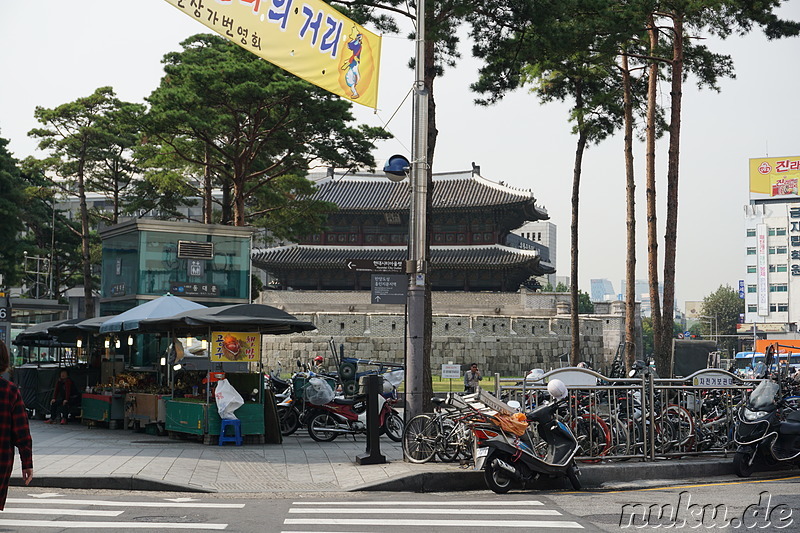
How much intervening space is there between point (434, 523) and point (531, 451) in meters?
2.65

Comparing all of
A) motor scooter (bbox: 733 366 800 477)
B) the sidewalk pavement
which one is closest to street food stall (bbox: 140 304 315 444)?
the sidewalk pavement

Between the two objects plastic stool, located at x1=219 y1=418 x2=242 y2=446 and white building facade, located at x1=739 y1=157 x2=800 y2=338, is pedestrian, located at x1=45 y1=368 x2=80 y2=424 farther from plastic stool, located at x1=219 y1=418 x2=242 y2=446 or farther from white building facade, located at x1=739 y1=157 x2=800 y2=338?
white building facade, located at x1=739 y1=157 x2=800 y2=338

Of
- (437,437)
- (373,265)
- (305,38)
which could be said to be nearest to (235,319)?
(437,437)

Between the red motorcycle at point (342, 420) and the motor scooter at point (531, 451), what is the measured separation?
18.2 ft

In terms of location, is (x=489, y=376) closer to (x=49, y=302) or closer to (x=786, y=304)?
(x=49, y=302)

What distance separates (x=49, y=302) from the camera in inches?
1032

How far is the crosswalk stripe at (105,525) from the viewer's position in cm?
755

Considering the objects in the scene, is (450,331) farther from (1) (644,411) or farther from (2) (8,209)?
(1) (644,411)

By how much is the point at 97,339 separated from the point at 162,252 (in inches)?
110

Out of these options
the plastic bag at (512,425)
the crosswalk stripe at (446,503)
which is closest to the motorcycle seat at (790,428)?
the plastic bag at (512,425)

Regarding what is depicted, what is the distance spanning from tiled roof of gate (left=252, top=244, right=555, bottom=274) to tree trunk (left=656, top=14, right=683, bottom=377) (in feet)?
110

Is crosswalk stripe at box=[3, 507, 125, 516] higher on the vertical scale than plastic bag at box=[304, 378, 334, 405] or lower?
lower

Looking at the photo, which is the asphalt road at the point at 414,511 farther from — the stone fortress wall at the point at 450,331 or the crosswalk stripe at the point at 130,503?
the stone fortress wall at the point at 450,331

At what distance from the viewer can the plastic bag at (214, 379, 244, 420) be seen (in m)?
15.1
